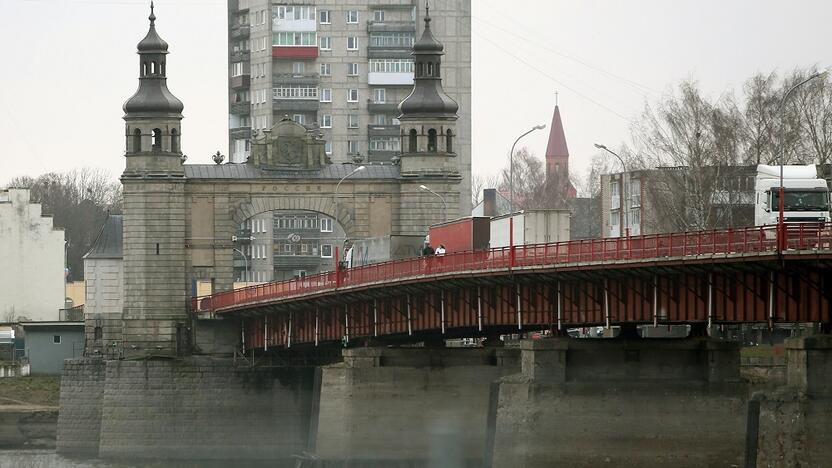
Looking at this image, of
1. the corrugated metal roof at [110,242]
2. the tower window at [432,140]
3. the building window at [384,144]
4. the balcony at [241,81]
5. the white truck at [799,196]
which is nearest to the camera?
the white truck at [799,196]

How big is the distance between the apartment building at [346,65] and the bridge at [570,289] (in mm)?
73187

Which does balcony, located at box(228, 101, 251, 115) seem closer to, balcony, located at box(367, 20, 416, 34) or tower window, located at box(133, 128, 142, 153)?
balcony, located at box(367, 20, 416, 34)

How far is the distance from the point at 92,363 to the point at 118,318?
121 inches

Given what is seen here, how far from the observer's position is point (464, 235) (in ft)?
323

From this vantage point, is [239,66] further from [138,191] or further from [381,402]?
[381,402]

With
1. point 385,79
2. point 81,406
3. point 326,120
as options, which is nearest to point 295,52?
point 326,120

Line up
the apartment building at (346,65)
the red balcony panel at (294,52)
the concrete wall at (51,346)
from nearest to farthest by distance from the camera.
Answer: the concrete wall at (51,346), the apartment building at (346,65), the red balcony panel at (294,52)

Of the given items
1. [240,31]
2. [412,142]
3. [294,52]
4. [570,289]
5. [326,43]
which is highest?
[240,31]

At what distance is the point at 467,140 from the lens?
18662cm

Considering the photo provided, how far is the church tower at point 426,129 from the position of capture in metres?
117

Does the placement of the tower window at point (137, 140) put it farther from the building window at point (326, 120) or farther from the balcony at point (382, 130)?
the building window at point (326, 120)

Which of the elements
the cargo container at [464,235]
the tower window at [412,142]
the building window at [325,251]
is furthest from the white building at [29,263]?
the cargo container at [464,235]

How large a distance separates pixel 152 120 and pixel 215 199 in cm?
490

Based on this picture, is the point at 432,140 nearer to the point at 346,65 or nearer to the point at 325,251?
the point at 346,65
